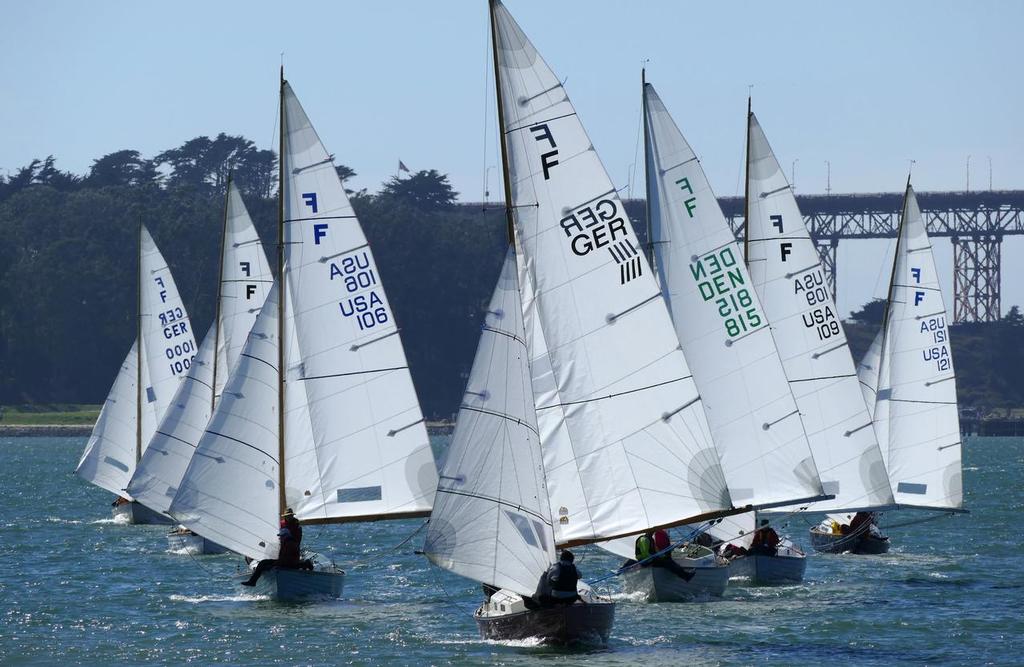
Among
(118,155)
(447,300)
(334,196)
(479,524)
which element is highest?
(118,155)

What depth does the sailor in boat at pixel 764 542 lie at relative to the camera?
29422 mm

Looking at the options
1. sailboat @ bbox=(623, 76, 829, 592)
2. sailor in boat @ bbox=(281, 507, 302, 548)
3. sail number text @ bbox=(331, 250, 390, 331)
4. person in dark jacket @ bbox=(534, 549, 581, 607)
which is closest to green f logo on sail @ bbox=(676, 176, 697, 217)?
sailboat @ bbox=(623, 76, 829, 592)

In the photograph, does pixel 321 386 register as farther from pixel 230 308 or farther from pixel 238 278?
pixel 238 278

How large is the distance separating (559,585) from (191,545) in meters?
17.3

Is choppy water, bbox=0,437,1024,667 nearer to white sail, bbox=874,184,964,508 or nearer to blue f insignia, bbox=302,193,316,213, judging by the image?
white sail, bbox=874,184,964,508

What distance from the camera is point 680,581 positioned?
26.4m

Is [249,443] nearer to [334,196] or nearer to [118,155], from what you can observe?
[334,196]

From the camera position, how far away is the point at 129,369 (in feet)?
154

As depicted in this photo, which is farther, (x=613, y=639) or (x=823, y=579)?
(x=823, y=579)

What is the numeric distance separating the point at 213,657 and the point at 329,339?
6.82 m

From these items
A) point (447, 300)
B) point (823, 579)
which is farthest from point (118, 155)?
point (823, 579)

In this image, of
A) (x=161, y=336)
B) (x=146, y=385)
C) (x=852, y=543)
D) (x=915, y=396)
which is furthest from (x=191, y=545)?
(x=915, y=396)

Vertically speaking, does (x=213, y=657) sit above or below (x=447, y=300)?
below

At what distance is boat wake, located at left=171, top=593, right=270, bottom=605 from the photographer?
27.4m
